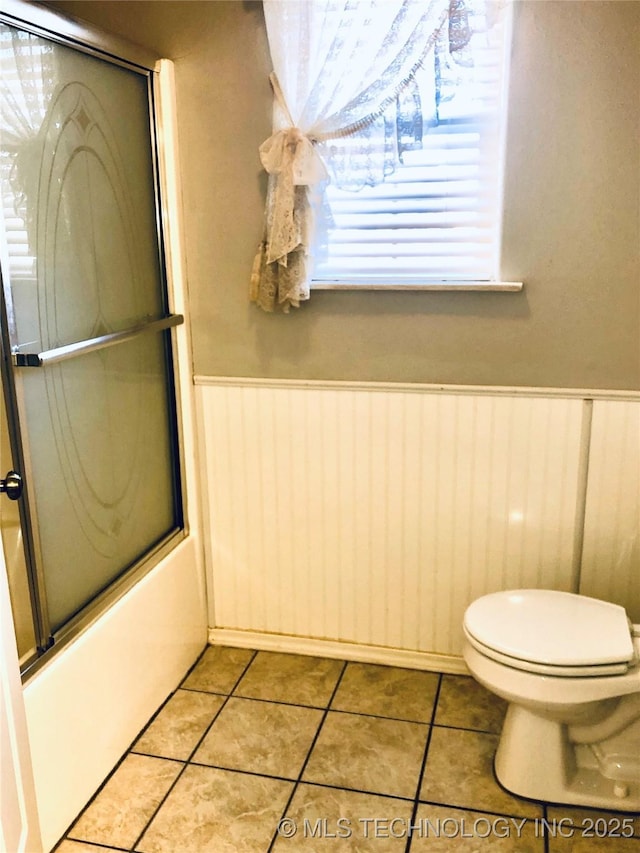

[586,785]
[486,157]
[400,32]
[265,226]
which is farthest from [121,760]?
[400,32]

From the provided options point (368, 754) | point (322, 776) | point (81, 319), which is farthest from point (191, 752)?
point (81, 319)

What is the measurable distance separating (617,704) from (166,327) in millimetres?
1579

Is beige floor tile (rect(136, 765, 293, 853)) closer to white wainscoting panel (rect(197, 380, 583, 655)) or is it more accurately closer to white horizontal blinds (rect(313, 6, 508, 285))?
white wainscoting panel (rect(197, 380, 583, 655))

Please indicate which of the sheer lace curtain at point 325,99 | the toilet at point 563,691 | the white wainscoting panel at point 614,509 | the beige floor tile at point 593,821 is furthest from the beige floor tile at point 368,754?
the sheer lace curtain at point 325,99

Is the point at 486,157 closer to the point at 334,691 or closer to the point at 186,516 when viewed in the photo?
the point at 186,516

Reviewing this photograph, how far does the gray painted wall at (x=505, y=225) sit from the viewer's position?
Answer: 2051 millimetres

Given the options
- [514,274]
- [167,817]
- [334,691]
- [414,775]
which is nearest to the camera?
[167,817]

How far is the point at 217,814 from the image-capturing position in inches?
76.5

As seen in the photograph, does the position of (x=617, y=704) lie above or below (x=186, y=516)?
below

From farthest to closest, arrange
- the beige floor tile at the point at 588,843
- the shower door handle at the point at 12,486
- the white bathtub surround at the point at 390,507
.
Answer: the white bathtub surround at the point at 390,507
the beige floor tile at the point at 588,843
the shower door handle at the point at 12,486

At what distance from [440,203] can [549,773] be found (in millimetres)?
1508

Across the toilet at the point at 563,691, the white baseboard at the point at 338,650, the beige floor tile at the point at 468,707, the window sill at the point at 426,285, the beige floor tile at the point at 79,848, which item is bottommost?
the beige floor tile at the point at 79,848

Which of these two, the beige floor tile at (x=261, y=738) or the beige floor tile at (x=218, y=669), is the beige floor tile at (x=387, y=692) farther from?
the beige floor tile at (x=218, y=669)

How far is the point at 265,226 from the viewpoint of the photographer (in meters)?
2.30
